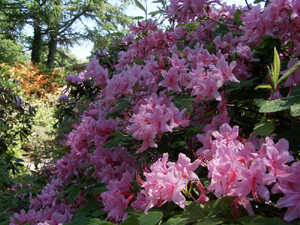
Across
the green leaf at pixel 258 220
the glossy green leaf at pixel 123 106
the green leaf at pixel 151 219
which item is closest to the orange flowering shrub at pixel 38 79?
the glossy green leaf at pixel 123 106

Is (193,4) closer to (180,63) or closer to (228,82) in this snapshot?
(180,63)

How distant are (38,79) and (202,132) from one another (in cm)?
1005

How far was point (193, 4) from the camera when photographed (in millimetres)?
1476

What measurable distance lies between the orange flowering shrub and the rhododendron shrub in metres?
8.49

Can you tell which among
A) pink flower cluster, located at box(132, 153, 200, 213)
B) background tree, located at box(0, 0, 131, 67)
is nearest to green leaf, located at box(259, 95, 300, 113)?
pink flower cluster, located at box(132, 153, 200, 213)

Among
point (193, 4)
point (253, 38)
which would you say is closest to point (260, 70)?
point (253, 38)

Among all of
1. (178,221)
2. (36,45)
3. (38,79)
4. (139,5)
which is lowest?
(38,79)

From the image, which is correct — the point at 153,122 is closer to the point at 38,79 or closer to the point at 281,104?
the point at 281,104

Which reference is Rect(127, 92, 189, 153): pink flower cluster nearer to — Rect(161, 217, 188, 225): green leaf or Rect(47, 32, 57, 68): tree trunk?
Rect(161, 217, 188, 225): green leaf

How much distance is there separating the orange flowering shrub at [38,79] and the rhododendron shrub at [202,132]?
27.9 ft

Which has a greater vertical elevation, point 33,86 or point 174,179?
point 174,179

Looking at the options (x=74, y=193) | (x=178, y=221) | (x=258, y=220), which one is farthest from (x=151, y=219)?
(x=74, y=193)

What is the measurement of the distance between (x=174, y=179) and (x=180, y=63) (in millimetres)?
562

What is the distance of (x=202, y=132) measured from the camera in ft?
3.34
